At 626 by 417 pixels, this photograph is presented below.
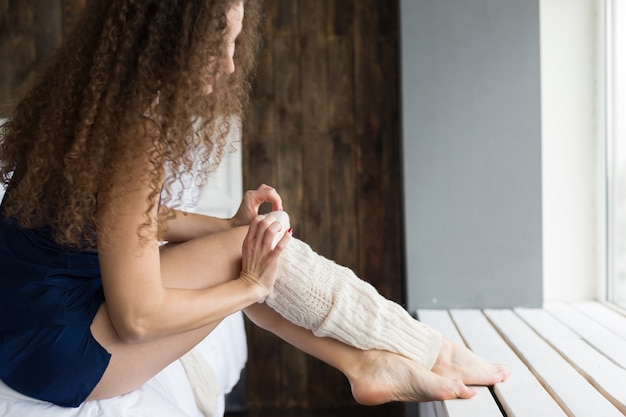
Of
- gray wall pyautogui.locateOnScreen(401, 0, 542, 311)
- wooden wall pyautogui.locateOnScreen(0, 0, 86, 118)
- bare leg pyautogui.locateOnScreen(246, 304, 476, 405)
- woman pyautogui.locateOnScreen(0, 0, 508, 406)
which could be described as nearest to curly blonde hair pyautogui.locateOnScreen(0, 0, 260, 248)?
woman pyautogui.locateOnScreen(0, 0, 508, 406)

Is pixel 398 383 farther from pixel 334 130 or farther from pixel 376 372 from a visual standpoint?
pixel 334 130

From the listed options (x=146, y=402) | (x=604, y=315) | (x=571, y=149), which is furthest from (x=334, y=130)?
(x=146, y=402)

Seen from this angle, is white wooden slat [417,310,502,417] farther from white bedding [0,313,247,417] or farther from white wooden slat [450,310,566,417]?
white bedding [0,313,247,417]

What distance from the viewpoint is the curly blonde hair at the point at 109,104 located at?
1.07m

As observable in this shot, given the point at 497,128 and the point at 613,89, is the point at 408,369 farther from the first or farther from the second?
the point at 613,89

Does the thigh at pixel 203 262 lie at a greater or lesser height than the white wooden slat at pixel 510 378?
greater

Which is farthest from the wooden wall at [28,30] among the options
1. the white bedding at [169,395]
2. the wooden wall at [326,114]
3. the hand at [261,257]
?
the hand at [261,257]

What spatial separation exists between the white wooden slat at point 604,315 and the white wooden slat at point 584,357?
0.12 metres

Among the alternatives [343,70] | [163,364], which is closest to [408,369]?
[163,364]

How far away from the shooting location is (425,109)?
2.43 m

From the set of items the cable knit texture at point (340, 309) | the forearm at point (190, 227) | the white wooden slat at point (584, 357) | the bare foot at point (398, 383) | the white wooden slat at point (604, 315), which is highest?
the forearm at point (190, 227)

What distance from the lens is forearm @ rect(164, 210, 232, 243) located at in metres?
1.52

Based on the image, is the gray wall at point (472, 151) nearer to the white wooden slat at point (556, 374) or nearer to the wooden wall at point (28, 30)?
the white wooden slat at point (556, 374)

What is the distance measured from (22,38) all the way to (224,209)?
107 cm
